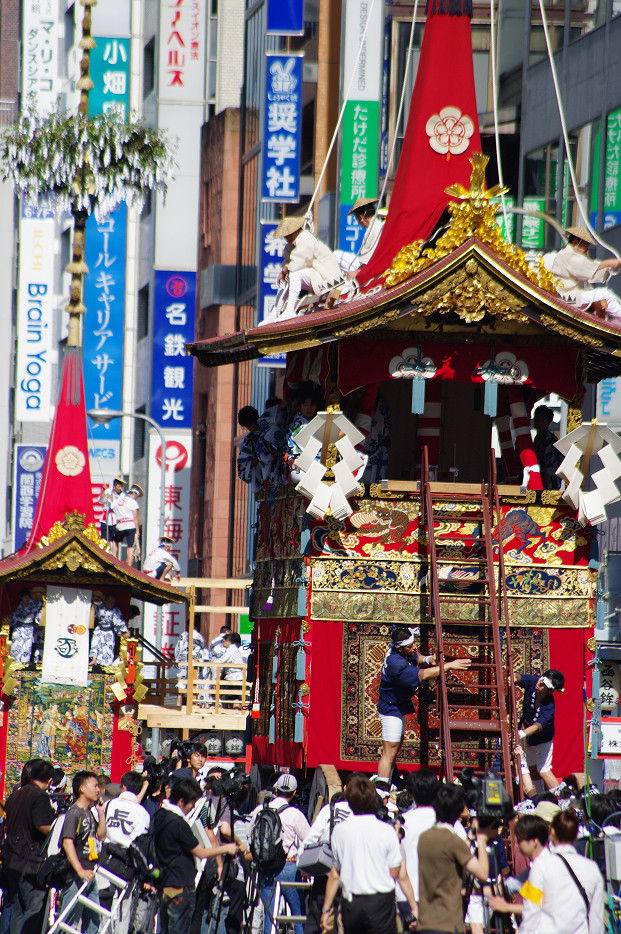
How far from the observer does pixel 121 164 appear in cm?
2753

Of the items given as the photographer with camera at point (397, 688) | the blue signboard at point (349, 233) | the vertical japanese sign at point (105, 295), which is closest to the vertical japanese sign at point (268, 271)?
the blue signboard at point (349, 233)

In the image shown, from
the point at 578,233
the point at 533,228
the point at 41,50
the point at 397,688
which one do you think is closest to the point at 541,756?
the point at 397,688

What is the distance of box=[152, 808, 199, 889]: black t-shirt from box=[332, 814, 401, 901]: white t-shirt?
186cm

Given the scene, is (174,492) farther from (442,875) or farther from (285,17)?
(442,875)

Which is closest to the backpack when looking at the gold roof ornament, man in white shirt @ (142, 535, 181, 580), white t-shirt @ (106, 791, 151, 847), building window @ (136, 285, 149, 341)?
white t-shirt @ (106, 791, 151, 847)

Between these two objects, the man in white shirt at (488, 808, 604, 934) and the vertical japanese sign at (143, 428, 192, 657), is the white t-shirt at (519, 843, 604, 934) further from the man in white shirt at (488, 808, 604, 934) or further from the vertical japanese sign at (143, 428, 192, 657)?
the vertical japanese sign at (143, 428, 192, 657)

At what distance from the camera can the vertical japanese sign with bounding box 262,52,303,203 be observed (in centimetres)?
3334

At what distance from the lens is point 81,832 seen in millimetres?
12703

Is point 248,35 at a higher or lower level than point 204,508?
higher

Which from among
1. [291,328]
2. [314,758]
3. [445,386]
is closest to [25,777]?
[314,758]

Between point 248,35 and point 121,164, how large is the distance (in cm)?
1406

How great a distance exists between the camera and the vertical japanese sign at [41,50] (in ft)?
154

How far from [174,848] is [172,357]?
27938 millimetres

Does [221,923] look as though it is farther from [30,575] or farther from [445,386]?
[30,575]
